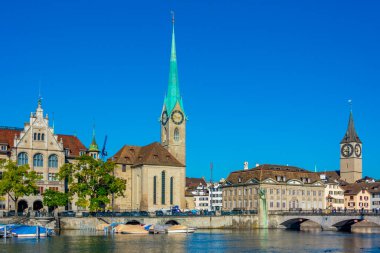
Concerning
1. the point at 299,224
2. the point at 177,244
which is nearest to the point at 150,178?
the point at 299,224

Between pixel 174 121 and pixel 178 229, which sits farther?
pixel 174 121

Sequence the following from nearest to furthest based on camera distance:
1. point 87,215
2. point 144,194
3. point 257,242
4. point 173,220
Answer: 1. point 257,242
2. point 87,215
3. point 173,220
4. point 144,194

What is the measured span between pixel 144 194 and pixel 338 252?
213 feet

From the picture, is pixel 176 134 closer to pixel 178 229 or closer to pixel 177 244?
pixel 178 229

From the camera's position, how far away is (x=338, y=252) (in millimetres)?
73750

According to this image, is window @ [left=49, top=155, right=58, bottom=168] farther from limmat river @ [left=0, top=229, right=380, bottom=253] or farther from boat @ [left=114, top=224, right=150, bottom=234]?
limmat river @ [left=0, top=229, right=380, bottom=253]

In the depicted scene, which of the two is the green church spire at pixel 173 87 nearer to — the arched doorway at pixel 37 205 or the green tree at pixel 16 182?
the arched doorway at pixel 37 205

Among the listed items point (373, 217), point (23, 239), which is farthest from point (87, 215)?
point (373, 217)

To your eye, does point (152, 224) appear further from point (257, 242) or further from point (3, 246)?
point (3, 246)

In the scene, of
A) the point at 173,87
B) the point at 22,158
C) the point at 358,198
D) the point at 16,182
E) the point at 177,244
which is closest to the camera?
the point at 177,244

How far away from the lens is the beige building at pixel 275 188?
144 metres

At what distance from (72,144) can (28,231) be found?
37339 mm

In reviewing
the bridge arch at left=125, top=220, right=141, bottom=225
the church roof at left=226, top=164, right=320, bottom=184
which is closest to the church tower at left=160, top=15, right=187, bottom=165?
the church roof at left=226, top=164, right=320, bottom=184

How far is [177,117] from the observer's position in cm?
16038
